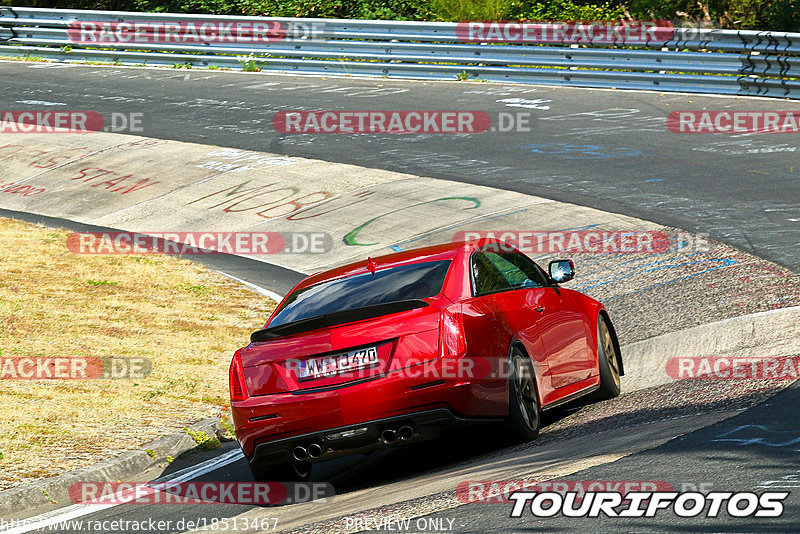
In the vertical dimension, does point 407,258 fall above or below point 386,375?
above

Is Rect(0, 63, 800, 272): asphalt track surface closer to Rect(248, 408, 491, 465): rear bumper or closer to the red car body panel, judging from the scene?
the red car body panel

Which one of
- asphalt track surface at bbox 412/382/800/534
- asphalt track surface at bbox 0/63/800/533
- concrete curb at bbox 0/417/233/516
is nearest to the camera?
asphalt track surface at bbox 412/382/800/534

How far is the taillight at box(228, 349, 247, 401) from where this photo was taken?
695cm

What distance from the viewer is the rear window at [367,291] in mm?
7207

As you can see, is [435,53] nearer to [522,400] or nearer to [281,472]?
[522,400]

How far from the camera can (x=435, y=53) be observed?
2603 cm

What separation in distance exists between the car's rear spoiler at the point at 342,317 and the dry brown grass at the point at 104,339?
76.9 inches

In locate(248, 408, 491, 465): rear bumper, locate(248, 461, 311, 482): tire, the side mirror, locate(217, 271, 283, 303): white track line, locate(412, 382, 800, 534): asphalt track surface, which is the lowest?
locate(217, 271, 283, 303): white track line

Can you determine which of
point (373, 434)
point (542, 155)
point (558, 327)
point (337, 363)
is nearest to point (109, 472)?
point (337, 363)

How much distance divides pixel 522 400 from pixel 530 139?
13.5 m

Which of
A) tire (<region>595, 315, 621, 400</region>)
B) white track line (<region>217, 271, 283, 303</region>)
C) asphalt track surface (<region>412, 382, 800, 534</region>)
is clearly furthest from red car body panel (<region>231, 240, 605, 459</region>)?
white track line (<region>217, 271, 283, 303</region>)

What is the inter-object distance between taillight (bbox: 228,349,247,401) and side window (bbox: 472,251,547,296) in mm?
1619

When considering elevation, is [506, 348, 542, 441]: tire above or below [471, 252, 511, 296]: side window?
below

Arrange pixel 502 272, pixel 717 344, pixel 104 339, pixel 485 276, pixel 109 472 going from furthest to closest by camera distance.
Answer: pixel 104 339 < pixel 717 344 < pixel 502 272 < pixel 109 472 < pixel 485 276
